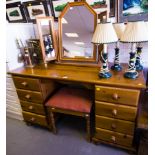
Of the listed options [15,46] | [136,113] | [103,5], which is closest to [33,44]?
[15,46]

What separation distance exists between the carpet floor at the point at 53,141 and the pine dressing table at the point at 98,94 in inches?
4.7

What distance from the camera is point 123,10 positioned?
4.74ft

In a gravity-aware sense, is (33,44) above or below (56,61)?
above

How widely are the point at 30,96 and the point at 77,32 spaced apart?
34.9 inches

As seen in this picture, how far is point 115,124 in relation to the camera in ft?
4.50

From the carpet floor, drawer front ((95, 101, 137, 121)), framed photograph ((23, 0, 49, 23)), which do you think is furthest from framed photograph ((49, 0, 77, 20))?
the carpet floor

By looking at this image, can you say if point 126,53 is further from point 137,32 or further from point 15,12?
point 15,12

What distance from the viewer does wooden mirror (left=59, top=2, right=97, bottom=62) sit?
1.50m

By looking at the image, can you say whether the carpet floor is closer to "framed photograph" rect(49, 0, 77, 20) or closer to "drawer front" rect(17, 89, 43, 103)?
"drawer front" rect(17, 89, 43, 103)

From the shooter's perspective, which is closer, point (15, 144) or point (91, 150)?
point (91, 150)

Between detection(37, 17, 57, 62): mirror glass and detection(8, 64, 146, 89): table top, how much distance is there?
0.42ft

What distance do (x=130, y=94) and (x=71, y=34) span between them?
0.91 metres

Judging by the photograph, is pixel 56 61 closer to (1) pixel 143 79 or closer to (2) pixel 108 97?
(2) pixel 108 97
